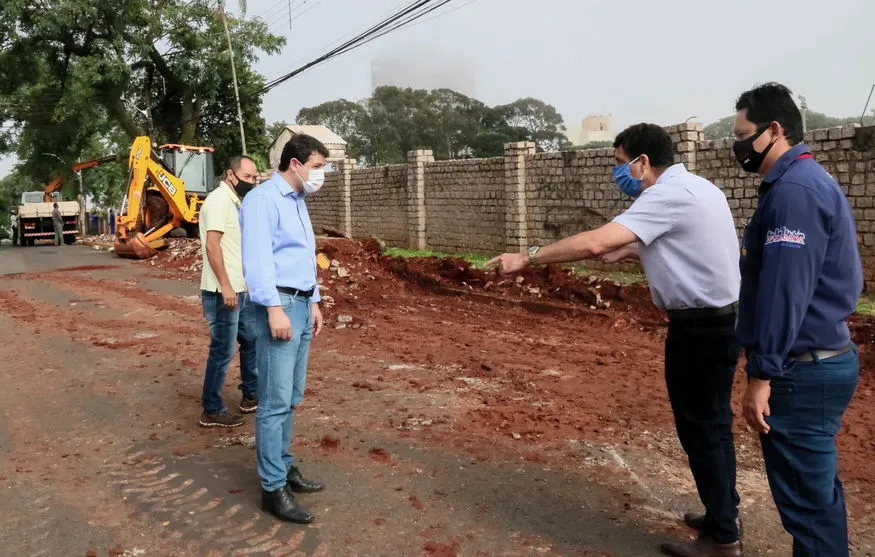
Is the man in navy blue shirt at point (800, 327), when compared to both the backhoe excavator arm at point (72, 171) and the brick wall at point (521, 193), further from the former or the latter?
the backhoe excavator arm at point (72, 171)

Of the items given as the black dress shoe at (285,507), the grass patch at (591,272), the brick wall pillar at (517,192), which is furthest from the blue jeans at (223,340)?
the brick wall pillar at (517,192)

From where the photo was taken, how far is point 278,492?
433 centimetres

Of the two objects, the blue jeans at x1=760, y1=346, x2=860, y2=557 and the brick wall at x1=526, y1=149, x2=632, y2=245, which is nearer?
the blue jeans at x1=760, y1=346, x2=860, y2=557

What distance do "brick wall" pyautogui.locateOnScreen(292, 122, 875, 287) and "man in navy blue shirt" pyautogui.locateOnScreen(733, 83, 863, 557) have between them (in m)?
9.06

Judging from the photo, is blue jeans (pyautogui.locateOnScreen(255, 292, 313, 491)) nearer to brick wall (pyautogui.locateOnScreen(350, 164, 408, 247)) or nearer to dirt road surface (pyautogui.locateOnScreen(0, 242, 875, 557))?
dirt road surface (pyautogui.locateOnScreen(0, 242, 875, 557))

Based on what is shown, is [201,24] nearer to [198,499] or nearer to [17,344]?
[17,344]

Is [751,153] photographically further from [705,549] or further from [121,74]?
[121,74]

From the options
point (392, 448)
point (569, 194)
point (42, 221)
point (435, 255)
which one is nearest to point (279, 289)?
point (392, 448)

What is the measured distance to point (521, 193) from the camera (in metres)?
16.9

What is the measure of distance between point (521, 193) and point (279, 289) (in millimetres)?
12983

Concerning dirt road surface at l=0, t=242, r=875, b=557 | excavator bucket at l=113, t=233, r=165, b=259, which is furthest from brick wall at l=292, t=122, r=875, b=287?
excavator bucket at l=113, t=233, r=165, b=259

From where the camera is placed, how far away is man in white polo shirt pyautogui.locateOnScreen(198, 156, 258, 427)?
19.1 ft

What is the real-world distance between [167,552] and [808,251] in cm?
328

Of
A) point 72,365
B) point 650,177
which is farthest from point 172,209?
point 650,177
